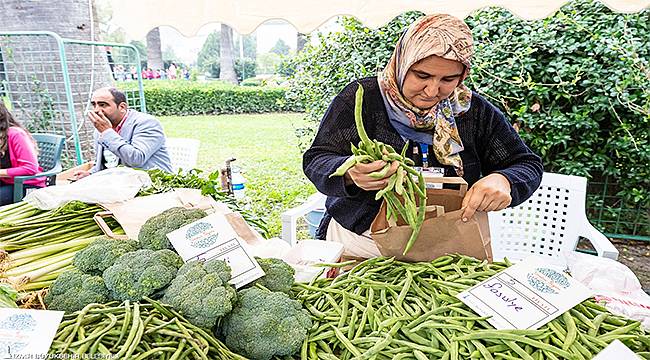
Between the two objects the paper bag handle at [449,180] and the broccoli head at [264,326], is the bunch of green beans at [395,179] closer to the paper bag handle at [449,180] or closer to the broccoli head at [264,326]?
the paper bag handle at [449,180]

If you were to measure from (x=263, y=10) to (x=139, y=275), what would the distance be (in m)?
1.61

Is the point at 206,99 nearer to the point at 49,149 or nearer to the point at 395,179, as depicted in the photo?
the point at 49,149

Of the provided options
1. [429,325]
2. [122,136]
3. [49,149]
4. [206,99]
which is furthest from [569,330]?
[206,99]

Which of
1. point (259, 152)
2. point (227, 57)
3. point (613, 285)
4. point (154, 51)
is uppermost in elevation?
point (154, 51)

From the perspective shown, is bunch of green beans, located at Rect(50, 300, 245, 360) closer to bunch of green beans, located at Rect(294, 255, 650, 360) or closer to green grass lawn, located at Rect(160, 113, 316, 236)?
bunch of green beans, located at Rect(294, 255, 650, 360)

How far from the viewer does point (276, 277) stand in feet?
4.16

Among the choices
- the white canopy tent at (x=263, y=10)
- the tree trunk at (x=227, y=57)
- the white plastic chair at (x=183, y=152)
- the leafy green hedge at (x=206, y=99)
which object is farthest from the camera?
the tree trunk at (x=227, y=57)

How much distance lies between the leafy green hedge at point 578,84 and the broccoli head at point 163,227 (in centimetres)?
308

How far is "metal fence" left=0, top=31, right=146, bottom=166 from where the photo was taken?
4957 mm

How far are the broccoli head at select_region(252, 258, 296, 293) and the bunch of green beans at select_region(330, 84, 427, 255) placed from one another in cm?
30

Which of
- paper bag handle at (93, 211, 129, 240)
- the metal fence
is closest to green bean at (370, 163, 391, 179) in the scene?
paper bag handle at (93, 211, 129, 240)

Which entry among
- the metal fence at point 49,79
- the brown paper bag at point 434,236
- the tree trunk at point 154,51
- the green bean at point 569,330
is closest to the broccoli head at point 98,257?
the brown paper bag at point 434,236

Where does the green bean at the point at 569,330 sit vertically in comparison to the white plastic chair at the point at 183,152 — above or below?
above

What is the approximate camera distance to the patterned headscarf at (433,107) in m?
1.77
